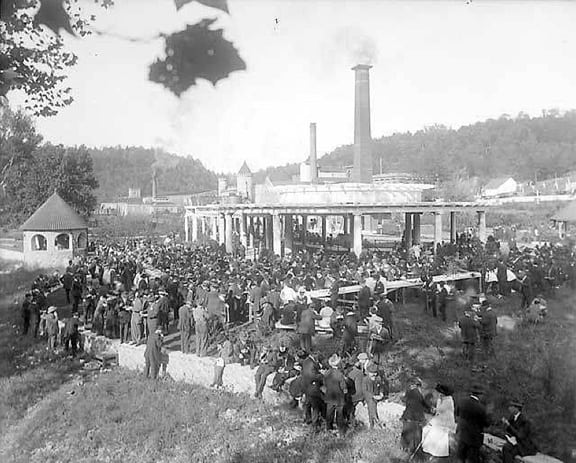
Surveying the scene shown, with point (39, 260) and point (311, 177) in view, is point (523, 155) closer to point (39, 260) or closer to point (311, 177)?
point (311, 177)

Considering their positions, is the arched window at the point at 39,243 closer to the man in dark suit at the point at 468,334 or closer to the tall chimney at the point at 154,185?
the tall chimney at the point at 154,185

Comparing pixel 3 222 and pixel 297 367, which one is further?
pixel 3 222

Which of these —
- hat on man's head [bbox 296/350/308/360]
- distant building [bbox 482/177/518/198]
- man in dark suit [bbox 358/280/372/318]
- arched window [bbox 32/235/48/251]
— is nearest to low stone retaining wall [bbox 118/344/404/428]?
hat on man's head [bbox 296/350/308/360]

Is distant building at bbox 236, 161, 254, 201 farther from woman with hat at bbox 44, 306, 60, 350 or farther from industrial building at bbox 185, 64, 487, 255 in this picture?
woman with hat at bbox 44, 306, 60, 350

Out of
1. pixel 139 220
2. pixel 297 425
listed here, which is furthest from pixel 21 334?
pixel 297 425

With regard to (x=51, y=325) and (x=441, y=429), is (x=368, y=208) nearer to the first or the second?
(x=51, y=325)

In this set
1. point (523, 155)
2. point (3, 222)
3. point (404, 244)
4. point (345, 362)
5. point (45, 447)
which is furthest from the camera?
point (523, 155)
